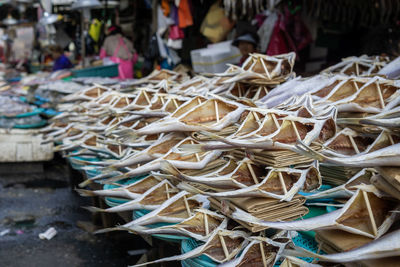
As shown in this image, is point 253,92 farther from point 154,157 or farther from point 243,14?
point 243,14

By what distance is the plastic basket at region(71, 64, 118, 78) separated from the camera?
27.3ft

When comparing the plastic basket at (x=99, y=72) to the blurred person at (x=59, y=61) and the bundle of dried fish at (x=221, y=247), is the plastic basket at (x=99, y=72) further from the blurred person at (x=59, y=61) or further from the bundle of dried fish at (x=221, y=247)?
the bundle of dried fish at (x=221, y=247)

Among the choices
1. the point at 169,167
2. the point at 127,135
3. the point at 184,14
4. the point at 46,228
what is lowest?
the point at 46,228

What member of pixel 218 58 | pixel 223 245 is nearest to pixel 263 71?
pixel 223 245

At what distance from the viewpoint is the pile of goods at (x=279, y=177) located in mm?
1573

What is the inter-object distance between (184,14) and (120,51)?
2688 millimetres

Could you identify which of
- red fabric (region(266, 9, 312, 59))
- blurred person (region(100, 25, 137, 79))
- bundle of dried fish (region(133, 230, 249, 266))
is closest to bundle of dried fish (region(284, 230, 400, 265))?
bundle of dried fish (region(133, 230, 249, 266))

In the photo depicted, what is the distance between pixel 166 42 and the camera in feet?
26.3

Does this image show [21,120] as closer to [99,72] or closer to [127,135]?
[99,72]

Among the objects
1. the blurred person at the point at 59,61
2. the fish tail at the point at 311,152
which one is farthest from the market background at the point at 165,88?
the blurred person at the point at 59,61

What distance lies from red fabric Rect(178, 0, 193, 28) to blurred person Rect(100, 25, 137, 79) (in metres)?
2.59

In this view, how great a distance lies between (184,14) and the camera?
23.9 ft

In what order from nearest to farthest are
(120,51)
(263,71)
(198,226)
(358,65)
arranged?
(198,226) → (263,71) → (358,65) → (120,51)

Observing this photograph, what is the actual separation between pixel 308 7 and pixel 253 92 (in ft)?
9.64
